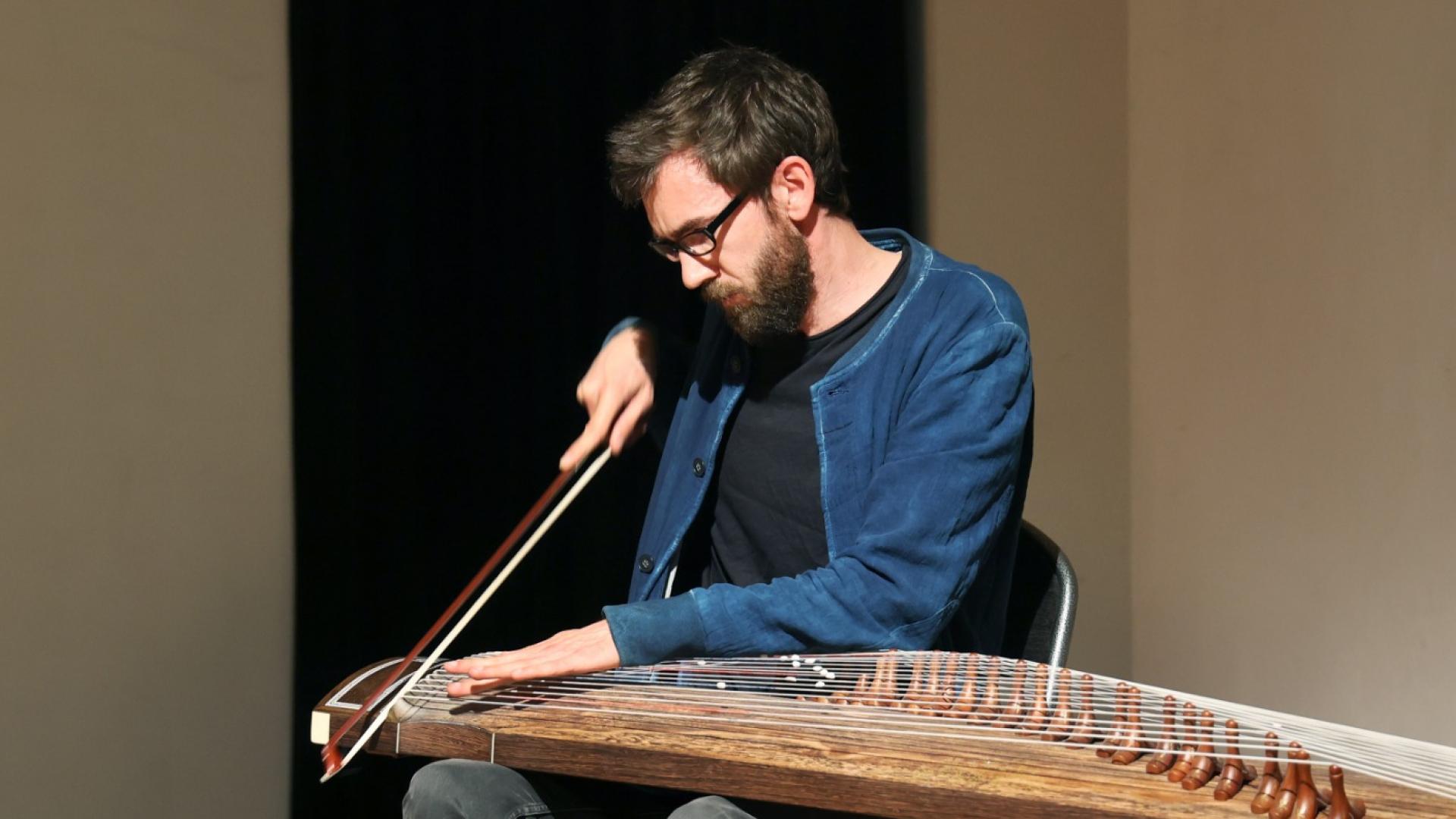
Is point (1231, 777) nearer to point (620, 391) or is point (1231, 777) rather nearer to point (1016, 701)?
point (1016, 701)

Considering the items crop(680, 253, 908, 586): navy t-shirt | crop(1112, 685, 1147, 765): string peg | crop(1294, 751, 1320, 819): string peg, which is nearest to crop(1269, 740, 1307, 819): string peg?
crop(1294, 751, 1320, 819): string peg

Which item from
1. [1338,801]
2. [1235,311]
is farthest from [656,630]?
[1235,311]

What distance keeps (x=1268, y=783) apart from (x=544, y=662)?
2.20 feet

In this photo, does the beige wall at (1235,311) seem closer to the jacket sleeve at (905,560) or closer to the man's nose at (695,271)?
the jacket sleeve at (905,560)

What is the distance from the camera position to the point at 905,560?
1494 mm

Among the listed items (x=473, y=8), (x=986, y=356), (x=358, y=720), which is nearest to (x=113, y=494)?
(x=473, y=8)

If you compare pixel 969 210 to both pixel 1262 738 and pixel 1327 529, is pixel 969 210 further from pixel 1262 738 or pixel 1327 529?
pixel 1262 738

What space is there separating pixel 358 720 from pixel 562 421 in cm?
139

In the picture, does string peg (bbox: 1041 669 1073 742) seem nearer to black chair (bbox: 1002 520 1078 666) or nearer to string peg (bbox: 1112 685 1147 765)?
string peg (bbox: 1112 685 1147 765)

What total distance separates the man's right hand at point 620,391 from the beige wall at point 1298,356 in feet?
5.06

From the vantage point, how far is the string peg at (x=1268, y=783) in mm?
1008

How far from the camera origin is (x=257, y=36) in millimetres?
2523

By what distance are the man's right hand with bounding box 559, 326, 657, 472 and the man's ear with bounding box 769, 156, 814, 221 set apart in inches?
12.3

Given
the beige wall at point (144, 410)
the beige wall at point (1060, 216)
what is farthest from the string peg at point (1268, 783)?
the beige wall at point (1060, 216)
